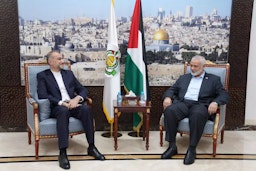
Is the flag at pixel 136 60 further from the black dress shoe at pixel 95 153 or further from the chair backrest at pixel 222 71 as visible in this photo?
the black dress shoe at pixel 95 153

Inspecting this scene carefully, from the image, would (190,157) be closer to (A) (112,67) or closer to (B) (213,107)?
(B) (213,107)

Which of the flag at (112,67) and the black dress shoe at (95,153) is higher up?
the flag at (112,67)

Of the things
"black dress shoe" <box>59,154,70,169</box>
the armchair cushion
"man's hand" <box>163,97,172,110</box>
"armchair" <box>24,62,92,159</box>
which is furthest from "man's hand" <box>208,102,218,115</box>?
the armchair cushion

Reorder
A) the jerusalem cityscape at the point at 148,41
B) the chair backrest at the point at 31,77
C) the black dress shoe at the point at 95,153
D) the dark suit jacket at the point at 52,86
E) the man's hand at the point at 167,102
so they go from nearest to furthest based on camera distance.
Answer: the black dress shoe at the point at 95,153 → the dark suit jacket at the point at 52,86 → the man's hand at the point at 167,102 → the chair backrest at the point at 31,77 → the jerusalem cityscape at the point at 148,41

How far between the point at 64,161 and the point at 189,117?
1.35 m

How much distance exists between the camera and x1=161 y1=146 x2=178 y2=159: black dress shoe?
3486 mm

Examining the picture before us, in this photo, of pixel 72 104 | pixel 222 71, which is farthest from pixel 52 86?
pixel 222 71

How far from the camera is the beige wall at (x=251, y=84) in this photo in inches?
171

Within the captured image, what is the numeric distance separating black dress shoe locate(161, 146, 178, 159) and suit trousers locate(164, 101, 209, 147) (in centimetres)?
8

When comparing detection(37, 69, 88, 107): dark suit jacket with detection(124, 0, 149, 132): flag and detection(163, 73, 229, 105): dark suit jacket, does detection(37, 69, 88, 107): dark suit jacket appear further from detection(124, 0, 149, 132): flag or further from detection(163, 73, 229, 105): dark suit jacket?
detection(163, 73, 229, 105): dark suit jacket

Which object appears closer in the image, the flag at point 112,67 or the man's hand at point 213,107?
the man's hand at point 213,107

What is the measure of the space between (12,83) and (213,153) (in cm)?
258

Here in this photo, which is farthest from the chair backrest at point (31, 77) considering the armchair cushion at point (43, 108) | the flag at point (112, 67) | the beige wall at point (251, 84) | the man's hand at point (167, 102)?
the beige wall at point (251, 84)

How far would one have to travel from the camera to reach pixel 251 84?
14.6 feet
